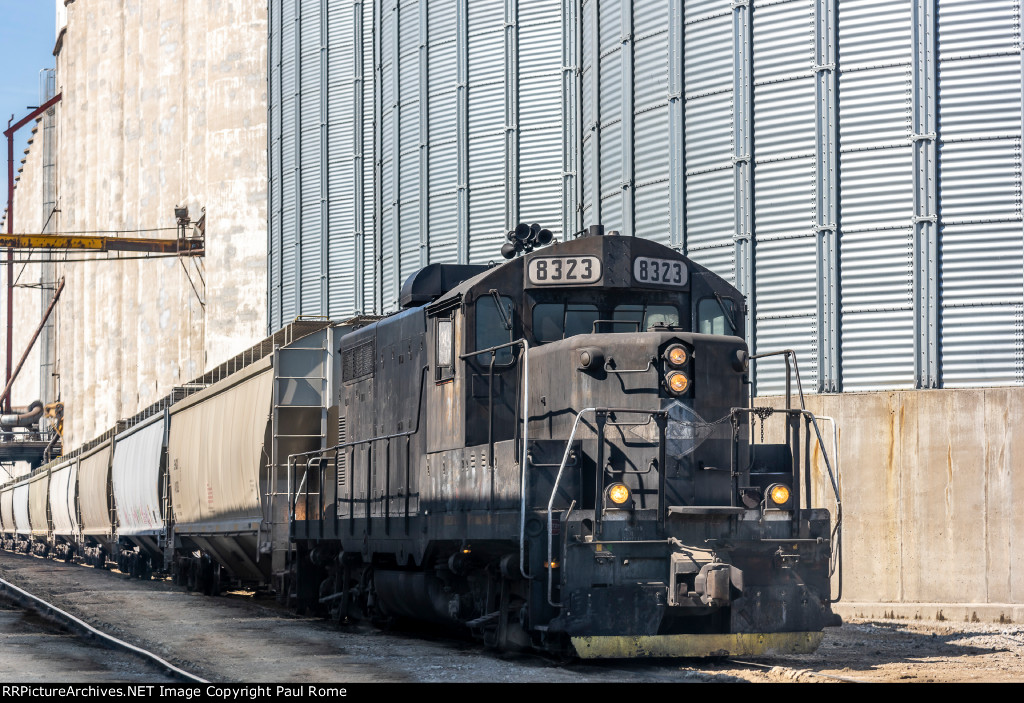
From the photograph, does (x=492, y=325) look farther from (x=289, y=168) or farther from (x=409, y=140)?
(x=289, y=168)

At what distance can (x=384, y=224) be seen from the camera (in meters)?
33.3

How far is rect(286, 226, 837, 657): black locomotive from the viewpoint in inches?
395


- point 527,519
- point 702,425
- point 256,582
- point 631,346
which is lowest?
point 256,582

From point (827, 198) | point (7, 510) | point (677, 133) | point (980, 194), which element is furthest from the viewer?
point (7, 510)

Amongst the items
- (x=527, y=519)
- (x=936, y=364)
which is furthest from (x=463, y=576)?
(x=936, y=364)

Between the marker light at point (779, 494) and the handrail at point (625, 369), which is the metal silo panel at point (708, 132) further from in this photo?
the marker light at point (779, 494)

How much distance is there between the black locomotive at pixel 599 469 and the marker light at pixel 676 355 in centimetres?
2

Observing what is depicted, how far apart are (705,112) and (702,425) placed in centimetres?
1043

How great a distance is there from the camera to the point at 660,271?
11531mm

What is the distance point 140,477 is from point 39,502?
69.8ft

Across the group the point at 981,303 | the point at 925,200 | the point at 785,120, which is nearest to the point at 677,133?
the point at 785,120

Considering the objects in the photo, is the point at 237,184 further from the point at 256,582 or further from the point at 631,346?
the point at 631,346

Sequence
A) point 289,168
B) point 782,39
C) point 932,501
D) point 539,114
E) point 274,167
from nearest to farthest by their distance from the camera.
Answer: point 932,501 → point 782,39 → point 539,114 → point 289,168 → point 274,167

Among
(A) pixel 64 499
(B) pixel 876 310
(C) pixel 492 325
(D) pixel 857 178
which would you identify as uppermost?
(D) pixel 857 178
